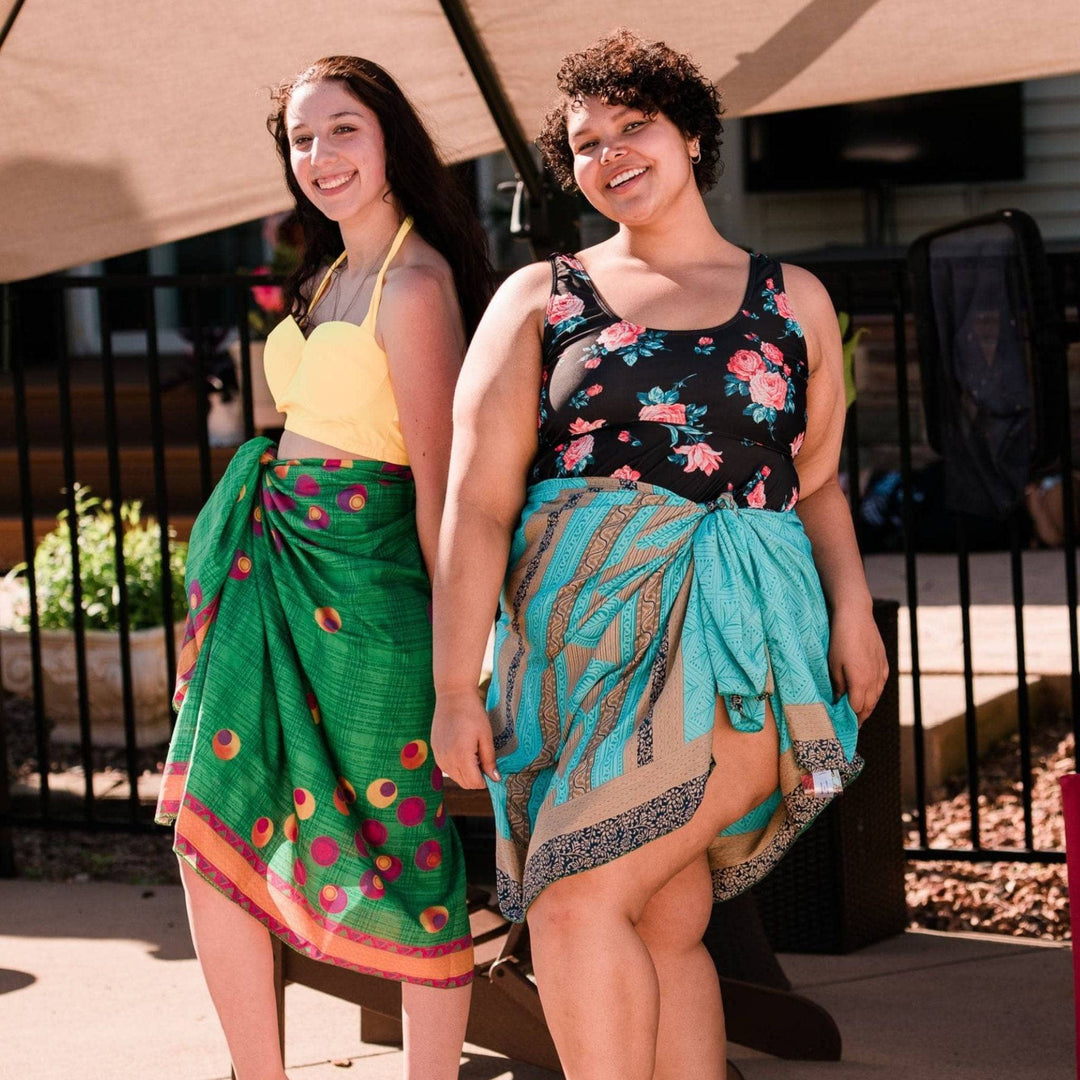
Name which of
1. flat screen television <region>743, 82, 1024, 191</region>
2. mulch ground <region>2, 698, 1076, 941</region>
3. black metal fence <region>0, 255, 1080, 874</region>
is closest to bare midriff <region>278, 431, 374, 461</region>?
black metal fence <region>0, 255, 1080, 874</region>

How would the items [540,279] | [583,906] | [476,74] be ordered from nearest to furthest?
[583,906] → [540,279] → [476,74]

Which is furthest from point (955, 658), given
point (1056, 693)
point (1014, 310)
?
point (1014, 310)

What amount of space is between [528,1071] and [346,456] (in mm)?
1308

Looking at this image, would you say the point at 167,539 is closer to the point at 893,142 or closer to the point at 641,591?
the point at 641,591

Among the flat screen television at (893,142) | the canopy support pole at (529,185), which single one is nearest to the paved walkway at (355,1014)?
the canopy support pole at (529,185)

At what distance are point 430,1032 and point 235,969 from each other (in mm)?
333

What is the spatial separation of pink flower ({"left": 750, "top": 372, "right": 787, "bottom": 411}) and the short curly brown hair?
40cm

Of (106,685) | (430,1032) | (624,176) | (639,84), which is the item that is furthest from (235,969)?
(106,685)

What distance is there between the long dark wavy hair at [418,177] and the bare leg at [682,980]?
38.5 inches

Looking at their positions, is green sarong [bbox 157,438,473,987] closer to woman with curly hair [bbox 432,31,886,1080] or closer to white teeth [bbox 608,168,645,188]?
woman with curly hair [bbox 432,31,886,1080]

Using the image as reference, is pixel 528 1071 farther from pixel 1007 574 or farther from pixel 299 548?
pixel 1007 574

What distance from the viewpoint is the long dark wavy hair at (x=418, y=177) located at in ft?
8.69

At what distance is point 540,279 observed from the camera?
2.38m

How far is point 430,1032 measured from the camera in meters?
2.63
